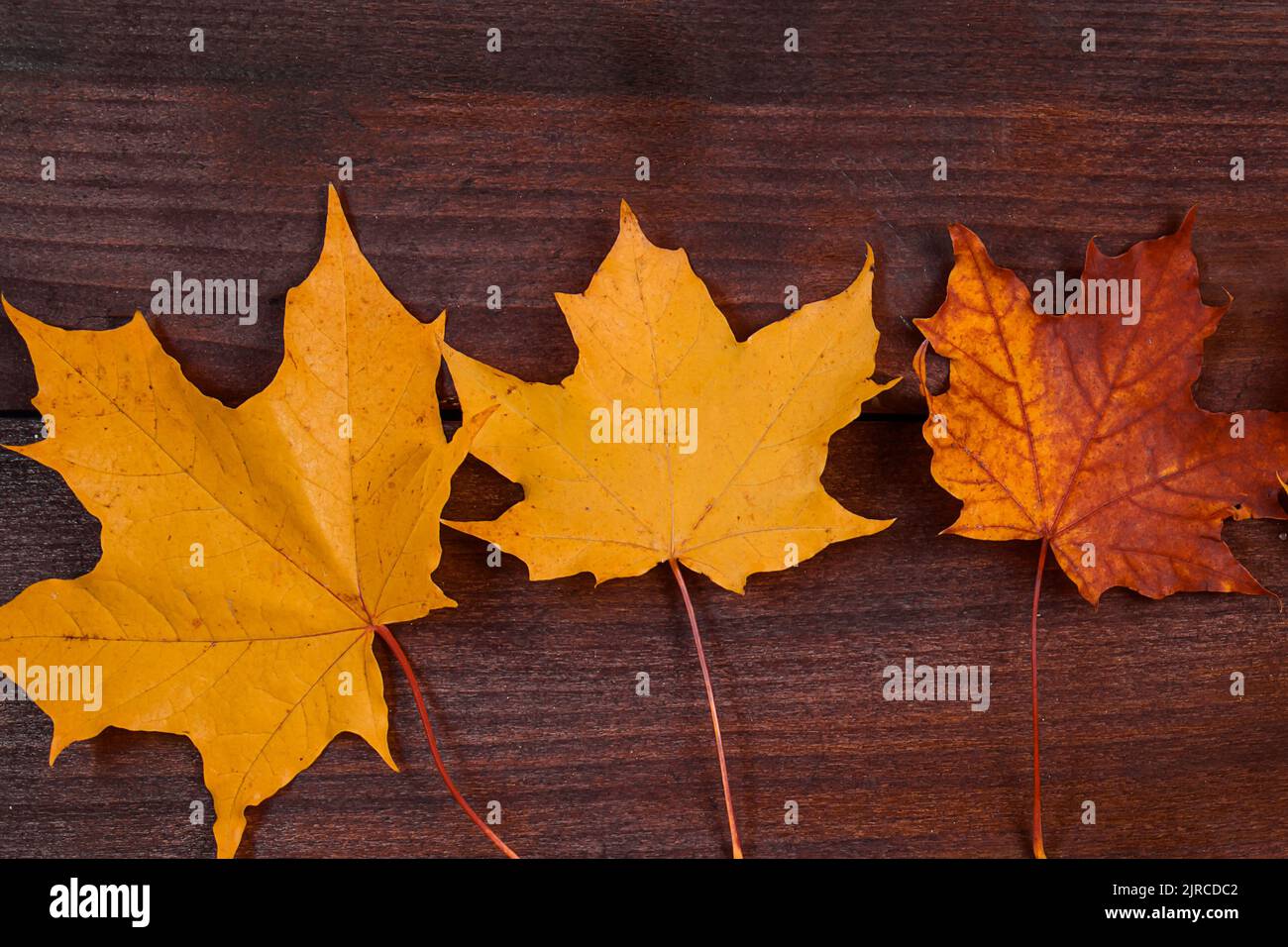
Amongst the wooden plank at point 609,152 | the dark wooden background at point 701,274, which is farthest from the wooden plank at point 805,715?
the wooden plank at point 609,152

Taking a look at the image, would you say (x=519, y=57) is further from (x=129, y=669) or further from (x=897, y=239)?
(x=129, y=669)

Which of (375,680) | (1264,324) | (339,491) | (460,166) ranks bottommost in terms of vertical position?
(375,680)

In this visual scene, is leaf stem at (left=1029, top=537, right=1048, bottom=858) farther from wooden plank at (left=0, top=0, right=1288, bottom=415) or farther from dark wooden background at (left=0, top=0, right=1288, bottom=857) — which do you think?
wooden plank at (left=0, top=0, right=1288, bottom=415)

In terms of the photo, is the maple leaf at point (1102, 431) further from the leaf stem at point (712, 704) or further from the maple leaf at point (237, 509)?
the maple leaf at point (237, 509)

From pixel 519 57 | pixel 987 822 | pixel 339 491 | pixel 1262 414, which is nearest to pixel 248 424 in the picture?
pixel 339 491

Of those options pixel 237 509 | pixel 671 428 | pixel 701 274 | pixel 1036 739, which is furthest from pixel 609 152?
pixel 1036 739

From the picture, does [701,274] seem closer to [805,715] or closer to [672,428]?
[672,428]
